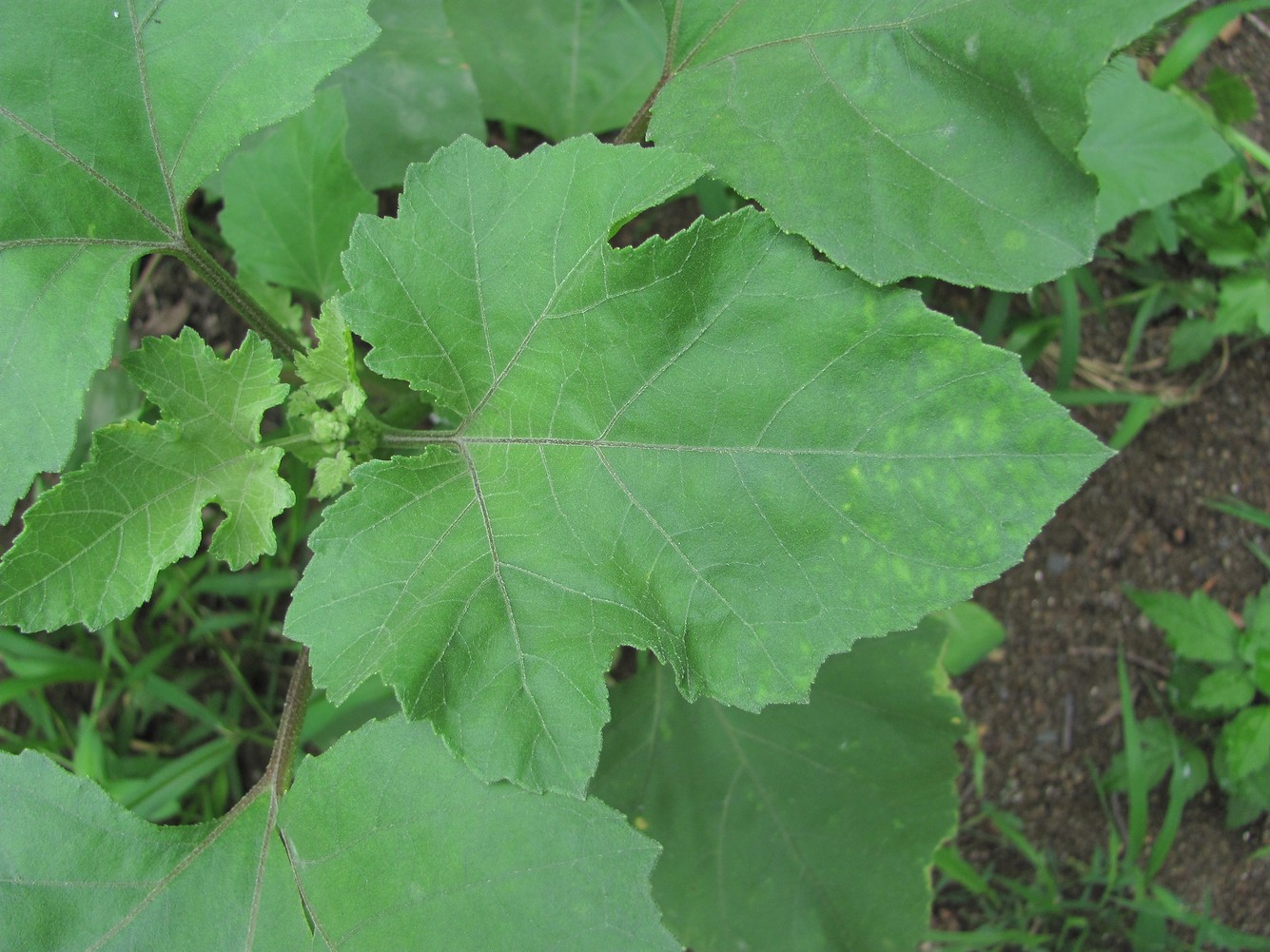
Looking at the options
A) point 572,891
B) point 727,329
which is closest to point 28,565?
point 572,891

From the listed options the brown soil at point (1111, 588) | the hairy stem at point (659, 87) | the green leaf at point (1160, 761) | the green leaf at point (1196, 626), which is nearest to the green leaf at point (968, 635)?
the brown soil at point (1111, 588)

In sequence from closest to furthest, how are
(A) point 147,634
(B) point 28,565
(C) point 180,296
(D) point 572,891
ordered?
(B) point 28,565
(D) point 572,891
(A) point 147,634
(C) point 180,296

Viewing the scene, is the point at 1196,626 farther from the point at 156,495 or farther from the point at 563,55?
the point at 156,495

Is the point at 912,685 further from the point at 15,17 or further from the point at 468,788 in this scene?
the point at 15,17

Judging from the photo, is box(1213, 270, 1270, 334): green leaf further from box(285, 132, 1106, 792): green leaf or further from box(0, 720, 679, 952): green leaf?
box(0, 720, 679, 952): green leaf

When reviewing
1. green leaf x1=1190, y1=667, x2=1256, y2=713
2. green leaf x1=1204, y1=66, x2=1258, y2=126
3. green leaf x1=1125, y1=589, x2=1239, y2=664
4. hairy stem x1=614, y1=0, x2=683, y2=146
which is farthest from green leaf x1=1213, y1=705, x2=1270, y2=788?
hairy stem x1=614, y1=0, x2=683, y2=146

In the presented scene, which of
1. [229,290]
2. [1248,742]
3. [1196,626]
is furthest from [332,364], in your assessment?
[1248,742]

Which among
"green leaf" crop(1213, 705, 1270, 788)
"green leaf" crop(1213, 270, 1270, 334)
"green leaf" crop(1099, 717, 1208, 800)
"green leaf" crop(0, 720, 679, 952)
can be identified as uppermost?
"green leaf" crop(1213, 270, 1270, 334)
